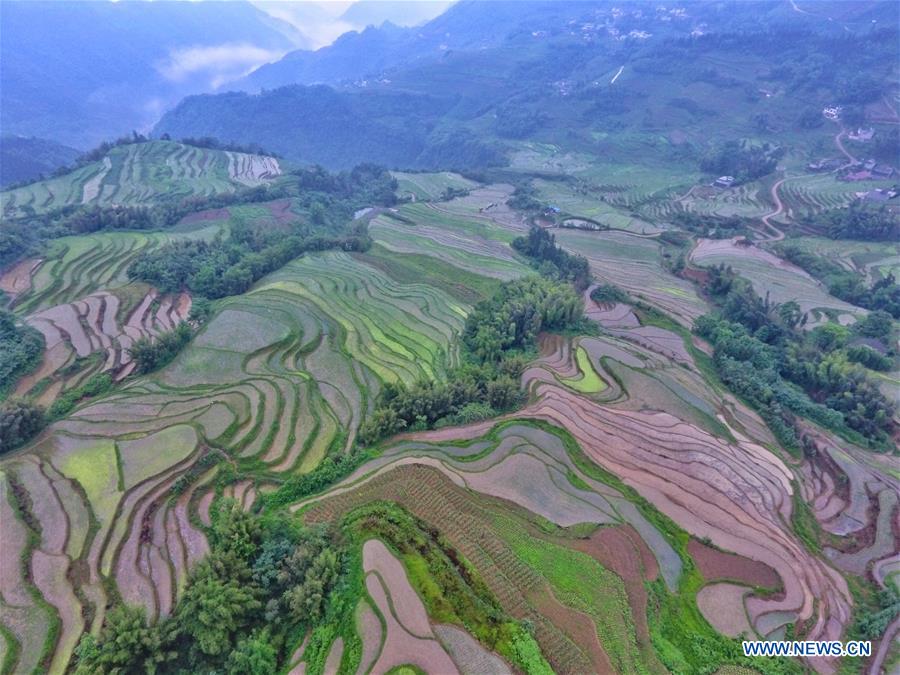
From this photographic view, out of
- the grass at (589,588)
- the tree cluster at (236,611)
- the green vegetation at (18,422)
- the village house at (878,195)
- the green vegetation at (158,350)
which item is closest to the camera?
the tree cluster at (236,611)

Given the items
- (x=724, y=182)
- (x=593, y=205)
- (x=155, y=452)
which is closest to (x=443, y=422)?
(x=155, y=452)

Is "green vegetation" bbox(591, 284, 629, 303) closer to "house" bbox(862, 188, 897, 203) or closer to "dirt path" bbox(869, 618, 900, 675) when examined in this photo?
"dirt path" bbox(869, 618, 900, 675)

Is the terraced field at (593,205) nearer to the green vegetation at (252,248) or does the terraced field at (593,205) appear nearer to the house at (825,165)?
the green vegetation at (252,248)

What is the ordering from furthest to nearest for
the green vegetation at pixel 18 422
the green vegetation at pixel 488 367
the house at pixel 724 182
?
the house at pixel 724 182 → the green vegetation at pixel 488 367 → the green vegetation at pixel 18 422

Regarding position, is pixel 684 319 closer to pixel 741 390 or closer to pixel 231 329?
pixel 741 390

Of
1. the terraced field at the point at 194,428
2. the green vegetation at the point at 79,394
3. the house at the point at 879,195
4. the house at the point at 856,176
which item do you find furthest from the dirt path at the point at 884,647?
the house at the point at 856,176

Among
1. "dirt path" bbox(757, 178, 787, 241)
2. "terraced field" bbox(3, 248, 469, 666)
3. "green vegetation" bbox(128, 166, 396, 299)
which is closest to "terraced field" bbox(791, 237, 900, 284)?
"dirt path" bbox(757, 178, 787, 241)
